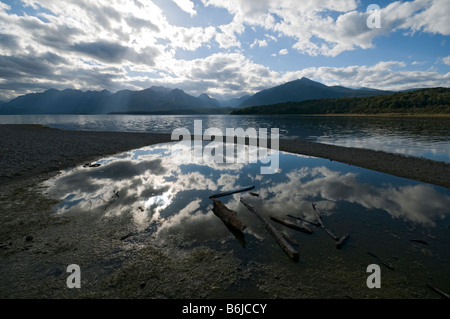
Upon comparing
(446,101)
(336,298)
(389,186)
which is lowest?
(336,298)

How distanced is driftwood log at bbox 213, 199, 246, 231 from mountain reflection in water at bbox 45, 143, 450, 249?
1.29 ft

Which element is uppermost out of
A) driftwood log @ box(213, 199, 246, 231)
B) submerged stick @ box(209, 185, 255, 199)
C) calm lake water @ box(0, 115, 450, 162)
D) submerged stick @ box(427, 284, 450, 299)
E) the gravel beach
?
calm lake water @ box(0, 115, 450, 162)

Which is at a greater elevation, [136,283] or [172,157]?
[172,157]

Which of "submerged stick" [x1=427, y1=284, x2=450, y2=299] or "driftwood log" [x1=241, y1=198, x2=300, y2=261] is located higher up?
"driftwood log" [x1=241, y1=198, x2=300, y2=261]

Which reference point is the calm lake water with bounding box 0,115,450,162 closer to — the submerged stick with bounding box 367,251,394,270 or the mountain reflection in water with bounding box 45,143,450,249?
the mountain reflection in water with bounding box 45,143,450,249

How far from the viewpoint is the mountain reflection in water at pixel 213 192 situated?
1155cm

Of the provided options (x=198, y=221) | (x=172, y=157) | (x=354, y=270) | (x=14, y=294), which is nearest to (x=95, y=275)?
(x=14, y=294)

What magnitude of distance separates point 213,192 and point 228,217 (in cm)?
484

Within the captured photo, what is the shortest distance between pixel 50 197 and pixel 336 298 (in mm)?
17882

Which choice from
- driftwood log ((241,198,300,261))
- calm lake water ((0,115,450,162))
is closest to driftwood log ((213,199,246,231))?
driftwood log ((241,198,300,261))

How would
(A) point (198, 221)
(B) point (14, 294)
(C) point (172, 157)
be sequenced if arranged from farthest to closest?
(C) point (172, 157) → (A) point (198, 221) → (B) point (14, 294)

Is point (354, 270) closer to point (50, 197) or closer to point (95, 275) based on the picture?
point (95, 275)

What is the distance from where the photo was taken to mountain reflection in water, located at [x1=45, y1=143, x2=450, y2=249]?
11547 mm

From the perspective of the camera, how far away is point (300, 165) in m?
24.1
